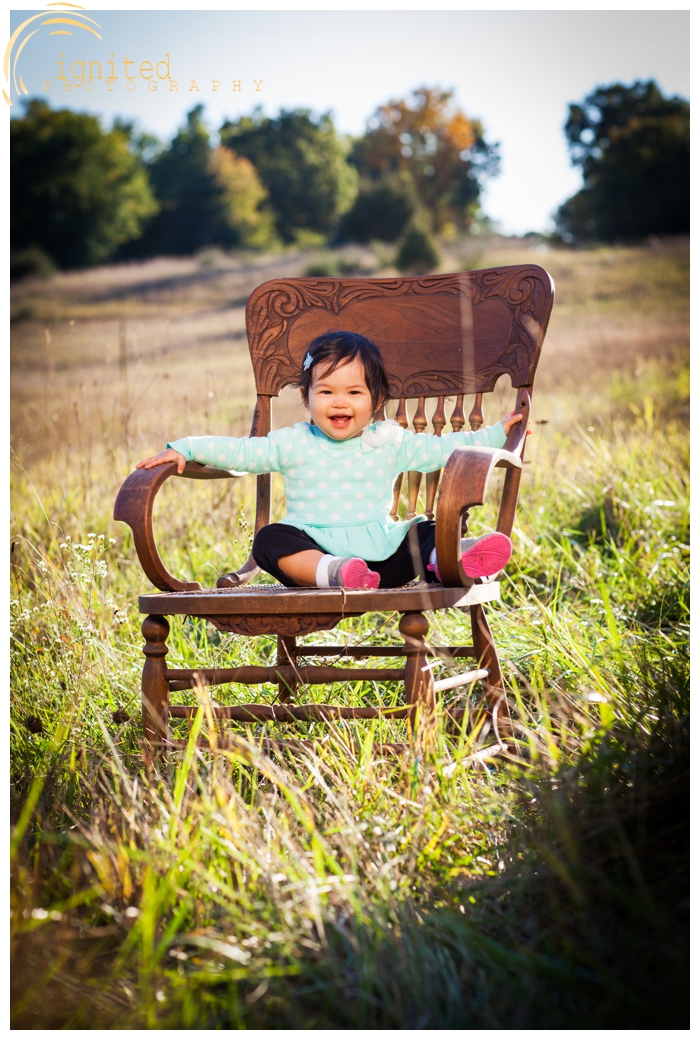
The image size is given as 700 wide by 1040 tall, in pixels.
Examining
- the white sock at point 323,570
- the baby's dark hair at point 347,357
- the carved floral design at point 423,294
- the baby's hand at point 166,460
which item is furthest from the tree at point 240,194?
the white sock at point 323,570

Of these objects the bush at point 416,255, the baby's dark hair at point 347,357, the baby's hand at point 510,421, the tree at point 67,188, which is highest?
the tree at point 67,188

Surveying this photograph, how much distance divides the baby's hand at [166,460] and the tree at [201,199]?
24.0 m

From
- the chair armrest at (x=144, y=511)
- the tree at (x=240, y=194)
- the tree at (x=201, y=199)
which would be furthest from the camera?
the tree at (x=201, y=199)

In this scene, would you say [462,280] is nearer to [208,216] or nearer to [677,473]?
[677,473]

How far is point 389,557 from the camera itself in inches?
82.1

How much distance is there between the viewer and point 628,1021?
1.05 m

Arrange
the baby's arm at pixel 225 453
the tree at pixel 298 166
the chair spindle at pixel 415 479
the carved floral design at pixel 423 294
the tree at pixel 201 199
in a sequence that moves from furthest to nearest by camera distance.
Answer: the tree at pixel 298 166 < the tree at pixel 201 199 < the chair spindle at pixel 415 479 < the carved floral design at pixel 423 294 < the baby's arm at pixel 225 453

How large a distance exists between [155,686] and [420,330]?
4.12 feet

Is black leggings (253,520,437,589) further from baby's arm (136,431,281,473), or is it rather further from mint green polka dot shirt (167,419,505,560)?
baby's arm (136,431,281,473)

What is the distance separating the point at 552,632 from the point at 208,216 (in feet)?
82.4

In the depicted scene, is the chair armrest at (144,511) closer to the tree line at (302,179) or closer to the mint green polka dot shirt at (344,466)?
the mint green polka dot shirt at (344,466)

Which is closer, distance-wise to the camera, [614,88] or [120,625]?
[120,625]

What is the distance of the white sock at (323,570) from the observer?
6.18ft
